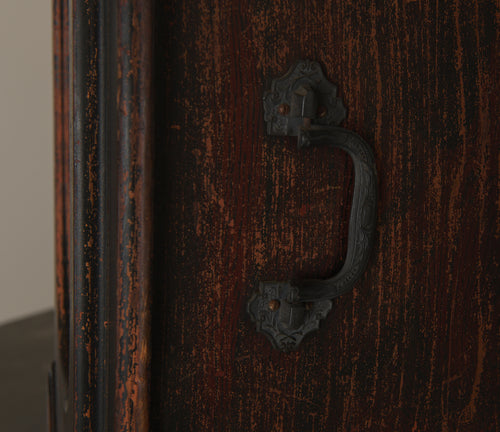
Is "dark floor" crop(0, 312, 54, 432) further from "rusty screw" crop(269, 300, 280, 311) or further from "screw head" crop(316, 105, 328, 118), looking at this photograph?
"screw head" crop(316, 105, 328, 118)

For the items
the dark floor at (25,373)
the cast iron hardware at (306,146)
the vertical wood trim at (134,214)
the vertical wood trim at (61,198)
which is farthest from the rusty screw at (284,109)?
the dark floor at (25,373)

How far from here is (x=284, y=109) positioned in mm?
421

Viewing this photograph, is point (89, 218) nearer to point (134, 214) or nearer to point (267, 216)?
point (134, 214)

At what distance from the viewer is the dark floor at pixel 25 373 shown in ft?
3.11

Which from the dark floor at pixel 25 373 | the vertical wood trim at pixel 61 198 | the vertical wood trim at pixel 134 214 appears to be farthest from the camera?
the dark floor at pixel 25 373

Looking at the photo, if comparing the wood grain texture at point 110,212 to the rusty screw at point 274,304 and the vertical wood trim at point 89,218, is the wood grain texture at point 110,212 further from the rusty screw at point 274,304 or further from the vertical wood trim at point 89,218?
the rusty screw at point 274,304

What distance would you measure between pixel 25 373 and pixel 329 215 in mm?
1003

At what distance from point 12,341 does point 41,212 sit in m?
0.85

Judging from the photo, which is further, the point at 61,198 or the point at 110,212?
the point at 61,198

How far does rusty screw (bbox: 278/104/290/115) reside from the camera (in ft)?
1.38

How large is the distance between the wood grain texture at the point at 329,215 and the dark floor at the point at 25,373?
2.22 ft

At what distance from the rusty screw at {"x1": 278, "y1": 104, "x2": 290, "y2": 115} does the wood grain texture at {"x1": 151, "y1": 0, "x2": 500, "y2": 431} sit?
21 mm

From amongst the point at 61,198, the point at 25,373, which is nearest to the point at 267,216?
the point at 61,198

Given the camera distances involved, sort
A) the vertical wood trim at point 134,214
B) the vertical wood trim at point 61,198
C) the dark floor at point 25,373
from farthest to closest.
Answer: the dark floor at point 25,373 < the vertical wood trim at point 61,198 < the vertical wood trim at point 134,214
